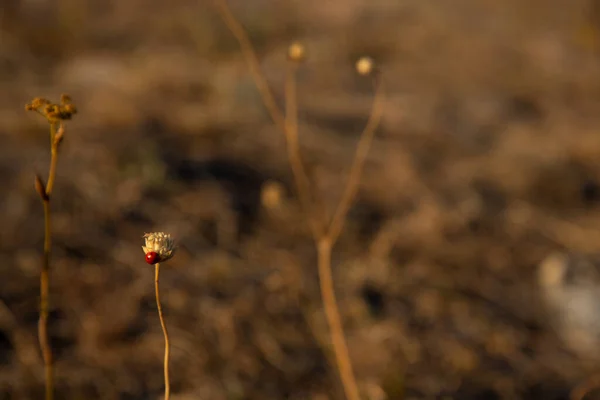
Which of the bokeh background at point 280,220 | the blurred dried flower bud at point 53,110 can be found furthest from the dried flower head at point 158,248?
the bokeh background at point 280,220

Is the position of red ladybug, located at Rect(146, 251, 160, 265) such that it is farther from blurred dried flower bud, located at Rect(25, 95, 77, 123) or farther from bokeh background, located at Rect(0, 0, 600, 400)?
bokeh background, located at Rect(0, 0, 600, 400)

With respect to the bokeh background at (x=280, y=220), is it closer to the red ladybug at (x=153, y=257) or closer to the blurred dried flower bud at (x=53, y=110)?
the blurred dried flower bud at (x=53, y=110)

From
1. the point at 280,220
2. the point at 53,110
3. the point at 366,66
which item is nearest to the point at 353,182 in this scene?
the point at 366,66

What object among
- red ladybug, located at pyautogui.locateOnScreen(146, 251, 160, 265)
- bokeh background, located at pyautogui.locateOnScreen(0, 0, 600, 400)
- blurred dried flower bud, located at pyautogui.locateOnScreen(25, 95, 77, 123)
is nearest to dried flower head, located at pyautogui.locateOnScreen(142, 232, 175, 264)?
red ladybug, located at pyautogui.locateOnScreen(146, 251, 160, 265)

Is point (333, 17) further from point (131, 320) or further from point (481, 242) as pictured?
point (131, 320)

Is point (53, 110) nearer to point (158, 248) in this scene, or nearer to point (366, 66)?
point (158, 248)
